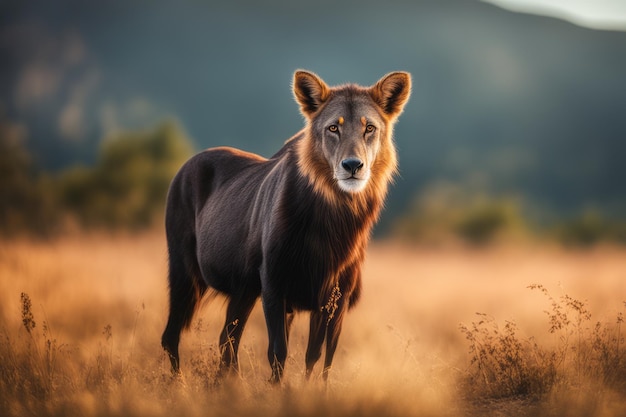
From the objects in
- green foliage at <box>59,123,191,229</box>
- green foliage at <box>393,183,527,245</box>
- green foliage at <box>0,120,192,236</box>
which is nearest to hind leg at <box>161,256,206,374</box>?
green foliage at <box>0,120,192,236</box>

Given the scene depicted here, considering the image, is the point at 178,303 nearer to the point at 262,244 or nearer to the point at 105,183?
the point at 262,244

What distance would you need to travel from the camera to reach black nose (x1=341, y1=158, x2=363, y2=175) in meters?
6.65

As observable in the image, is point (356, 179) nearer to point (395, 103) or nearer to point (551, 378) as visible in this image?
point (395, 103)

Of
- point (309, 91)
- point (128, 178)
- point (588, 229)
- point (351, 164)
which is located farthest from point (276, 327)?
point (588, 229)

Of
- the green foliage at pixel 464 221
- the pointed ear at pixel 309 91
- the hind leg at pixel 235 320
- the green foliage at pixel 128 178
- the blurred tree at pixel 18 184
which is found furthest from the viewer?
the green foliage at pixel 464 221

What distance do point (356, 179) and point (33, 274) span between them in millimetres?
9467

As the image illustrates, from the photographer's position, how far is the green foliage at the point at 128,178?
119 feet

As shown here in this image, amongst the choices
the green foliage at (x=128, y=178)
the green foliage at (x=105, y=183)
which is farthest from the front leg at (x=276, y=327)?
the green foliage at (x=128, y=178)

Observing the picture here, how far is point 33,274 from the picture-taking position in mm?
14266

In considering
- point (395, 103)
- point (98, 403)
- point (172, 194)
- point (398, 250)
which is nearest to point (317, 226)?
point (395, 103)

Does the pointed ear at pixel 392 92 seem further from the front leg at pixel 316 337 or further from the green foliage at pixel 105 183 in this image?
the green foliage at pixel 105 183

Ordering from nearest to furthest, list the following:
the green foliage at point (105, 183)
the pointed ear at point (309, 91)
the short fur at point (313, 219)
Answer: the short fur at point (313, 219) < the pointed ear at point (309, 91) < the green foliage at point (105, 183)

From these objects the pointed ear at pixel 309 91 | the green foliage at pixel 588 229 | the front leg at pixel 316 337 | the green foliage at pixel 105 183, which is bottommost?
the green foliage at pixel 588 229

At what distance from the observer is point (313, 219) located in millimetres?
7000
